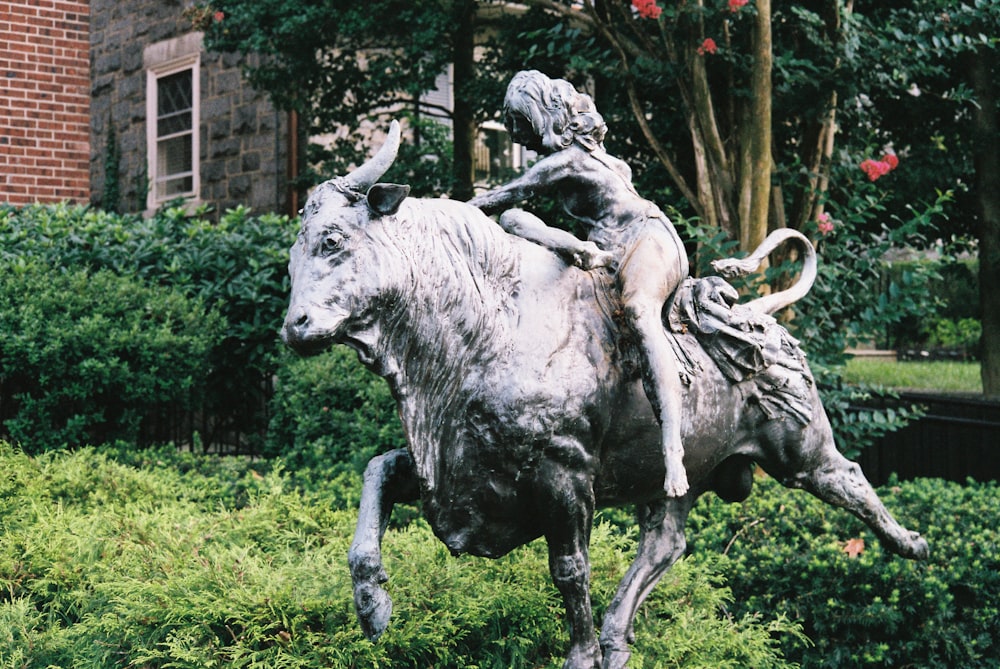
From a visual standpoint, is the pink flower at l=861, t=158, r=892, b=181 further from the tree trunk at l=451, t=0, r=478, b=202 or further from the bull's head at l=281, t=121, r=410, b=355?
the bull's head at l=281, t=121, r=410, b=355

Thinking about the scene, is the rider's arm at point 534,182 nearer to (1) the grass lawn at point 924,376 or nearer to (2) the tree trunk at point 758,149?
(2) the tree trunk at point 758,149

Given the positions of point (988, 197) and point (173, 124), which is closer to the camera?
point (988, 197)

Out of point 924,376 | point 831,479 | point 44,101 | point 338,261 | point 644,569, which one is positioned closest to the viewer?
point 338,261

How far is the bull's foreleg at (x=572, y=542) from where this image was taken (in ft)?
9.95

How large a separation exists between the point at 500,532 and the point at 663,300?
896 millimetres

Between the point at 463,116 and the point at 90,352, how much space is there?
16.0 feet

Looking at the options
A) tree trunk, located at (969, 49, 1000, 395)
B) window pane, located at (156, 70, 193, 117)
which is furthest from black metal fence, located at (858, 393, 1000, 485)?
window pane, located at (156, 70, 193, 117)

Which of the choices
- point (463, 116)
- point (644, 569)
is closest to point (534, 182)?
point (644, 569)

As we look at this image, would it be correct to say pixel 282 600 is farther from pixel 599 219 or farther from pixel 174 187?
pixel 174 187

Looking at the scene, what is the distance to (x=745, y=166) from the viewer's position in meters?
7.15

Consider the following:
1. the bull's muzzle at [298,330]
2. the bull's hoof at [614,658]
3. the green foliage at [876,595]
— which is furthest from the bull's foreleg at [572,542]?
the green foliage at [876,595]

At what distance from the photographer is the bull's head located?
8.70 feet

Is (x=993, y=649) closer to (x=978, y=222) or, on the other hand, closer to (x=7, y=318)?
(x=7, y=318)

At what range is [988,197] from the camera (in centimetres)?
1086
